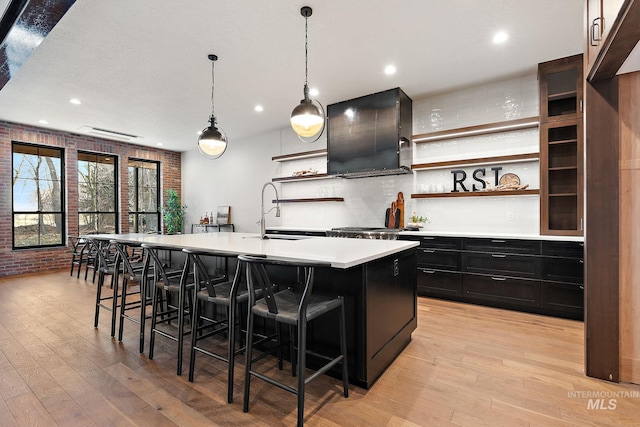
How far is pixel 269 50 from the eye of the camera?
3.38 m

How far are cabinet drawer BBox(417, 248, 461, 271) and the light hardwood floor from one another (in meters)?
0.97

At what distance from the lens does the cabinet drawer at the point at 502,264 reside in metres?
3.49

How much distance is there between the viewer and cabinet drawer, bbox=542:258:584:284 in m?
3.26

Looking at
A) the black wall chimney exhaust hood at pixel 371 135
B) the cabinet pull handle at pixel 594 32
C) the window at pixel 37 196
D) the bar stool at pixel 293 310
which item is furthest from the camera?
the window at pixel 37 196

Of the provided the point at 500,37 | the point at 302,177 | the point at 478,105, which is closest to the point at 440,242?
the point at 478,105

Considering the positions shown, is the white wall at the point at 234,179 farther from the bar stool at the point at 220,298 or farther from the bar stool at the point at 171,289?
the bar stool at the point at 220,298

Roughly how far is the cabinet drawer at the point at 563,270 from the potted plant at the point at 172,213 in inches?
307

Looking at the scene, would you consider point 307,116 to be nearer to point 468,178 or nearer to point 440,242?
point 440,242

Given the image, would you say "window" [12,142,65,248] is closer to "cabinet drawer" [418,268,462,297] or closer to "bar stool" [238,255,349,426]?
"bar stool" [238,255,349,426]

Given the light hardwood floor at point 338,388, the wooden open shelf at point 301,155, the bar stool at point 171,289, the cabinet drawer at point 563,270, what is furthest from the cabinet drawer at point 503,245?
the bar stool at point 171,289

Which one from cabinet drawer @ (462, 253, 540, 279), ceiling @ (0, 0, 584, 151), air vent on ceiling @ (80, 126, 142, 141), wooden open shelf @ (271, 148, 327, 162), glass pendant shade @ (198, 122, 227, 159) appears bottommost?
cabinet drawer @ (462, 253, 540, 279)

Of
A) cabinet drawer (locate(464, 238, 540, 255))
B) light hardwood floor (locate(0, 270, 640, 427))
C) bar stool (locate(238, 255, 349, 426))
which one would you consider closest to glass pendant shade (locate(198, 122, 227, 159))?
light hardwood floor (locate(0, 270, 640, 427))

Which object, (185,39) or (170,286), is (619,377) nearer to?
(170,286)

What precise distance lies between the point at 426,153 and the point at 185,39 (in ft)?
11.5
